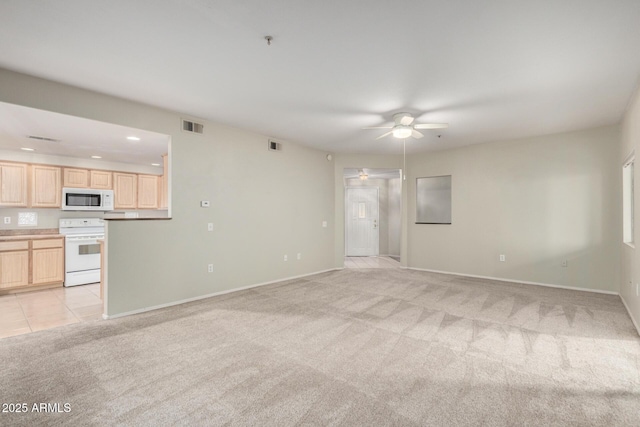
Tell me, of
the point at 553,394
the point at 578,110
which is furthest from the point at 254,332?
the point at 578,110

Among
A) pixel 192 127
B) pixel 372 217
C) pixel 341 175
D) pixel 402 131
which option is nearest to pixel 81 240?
pixel 192 127

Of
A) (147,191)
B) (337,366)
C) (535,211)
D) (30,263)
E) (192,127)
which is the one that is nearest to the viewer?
(337,366)

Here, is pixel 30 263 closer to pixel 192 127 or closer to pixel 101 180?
pixel 101 180

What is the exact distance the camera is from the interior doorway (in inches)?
360

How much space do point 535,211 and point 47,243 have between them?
868cm

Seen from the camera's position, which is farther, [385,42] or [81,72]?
[81,72]

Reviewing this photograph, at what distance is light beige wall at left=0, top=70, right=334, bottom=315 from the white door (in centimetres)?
291

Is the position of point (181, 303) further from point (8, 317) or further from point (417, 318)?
point (417, 318)

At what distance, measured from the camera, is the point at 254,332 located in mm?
3092

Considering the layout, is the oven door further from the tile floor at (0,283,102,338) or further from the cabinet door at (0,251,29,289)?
the cabinet door at (0,251,29,289)

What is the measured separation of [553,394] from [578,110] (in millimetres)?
3748

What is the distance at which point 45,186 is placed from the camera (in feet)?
17.3

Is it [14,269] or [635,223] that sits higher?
[635,223]

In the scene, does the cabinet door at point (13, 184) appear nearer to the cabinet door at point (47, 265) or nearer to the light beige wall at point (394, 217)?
the cabinet door at point (47, 265)
